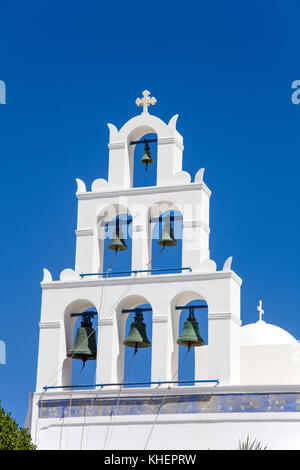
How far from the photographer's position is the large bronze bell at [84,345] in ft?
103

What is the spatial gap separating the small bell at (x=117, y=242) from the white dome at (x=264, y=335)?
398cm

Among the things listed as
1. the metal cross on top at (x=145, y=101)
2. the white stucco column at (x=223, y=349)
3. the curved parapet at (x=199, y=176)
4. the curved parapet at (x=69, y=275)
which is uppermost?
the metal cross on top at (x=145, y=101)

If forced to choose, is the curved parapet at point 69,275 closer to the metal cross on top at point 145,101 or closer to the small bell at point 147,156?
the small bell at point 147,156

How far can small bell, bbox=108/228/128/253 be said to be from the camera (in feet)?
106

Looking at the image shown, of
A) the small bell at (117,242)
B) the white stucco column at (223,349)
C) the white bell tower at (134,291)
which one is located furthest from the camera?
the small bell at (117,242)

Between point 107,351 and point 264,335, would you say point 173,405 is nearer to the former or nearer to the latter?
point 107,351

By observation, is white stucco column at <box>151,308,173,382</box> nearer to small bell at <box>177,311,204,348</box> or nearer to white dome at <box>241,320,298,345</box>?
small bell at <box>177,311,204,348</box>

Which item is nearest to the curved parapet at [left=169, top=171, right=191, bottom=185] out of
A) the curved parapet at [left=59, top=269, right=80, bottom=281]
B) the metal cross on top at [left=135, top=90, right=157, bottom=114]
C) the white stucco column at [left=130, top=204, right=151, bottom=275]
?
the white stucco column at [left=130, top=204, right=151, bottom=275]

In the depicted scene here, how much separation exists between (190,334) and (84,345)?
8.93 ft

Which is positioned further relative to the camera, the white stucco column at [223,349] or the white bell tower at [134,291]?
the white bell tower at [134,291]

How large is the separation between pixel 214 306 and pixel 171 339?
1405 mm

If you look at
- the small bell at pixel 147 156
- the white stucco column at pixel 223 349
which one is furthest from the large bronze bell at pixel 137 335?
the small bell at pixel 147 156

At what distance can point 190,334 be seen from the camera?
1208 inches

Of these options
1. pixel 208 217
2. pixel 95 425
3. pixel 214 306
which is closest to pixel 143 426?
pixel 95 425
